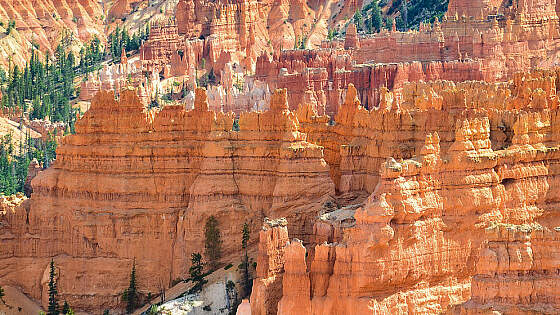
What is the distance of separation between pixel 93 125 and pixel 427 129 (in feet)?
Result: 66.6

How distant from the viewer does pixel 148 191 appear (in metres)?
87.6

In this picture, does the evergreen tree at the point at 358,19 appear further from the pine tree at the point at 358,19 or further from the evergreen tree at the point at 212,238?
the evergreen tree at the point at 212,238

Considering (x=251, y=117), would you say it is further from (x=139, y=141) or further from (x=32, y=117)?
(x=32, y=117)

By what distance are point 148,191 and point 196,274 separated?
7.51m

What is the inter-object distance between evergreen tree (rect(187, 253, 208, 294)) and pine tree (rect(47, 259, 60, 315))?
8064 mm

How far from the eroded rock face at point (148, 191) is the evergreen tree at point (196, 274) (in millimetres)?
1967

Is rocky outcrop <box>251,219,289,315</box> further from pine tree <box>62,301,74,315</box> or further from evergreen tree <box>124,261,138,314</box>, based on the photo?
pine tree <box>62,301,74,315</box>

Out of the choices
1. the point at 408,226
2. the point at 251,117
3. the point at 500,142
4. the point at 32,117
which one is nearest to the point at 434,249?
the point at 408,226

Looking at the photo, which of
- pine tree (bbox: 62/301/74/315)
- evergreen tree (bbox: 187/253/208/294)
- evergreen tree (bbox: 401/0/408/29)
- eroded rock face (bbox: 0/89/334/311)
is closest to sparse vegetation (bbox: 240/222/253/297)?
eroded rock face (bbox: 0/89/334/311)

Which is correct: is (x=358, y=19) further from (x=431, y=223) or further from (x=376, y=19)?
(x=431, y=223)

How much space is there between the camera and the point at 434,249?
6950cm

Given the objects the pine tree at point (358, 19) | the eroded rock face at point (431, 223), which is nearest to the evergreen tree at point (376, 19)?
the pine tree at point (358, 19)

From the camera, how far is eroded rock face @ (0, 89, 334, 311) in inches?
3322

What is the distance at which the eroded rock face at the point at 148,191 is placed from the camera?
84.4 metres
